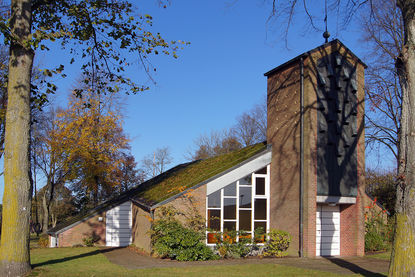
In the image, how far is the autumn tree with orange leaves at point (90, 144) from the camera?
2873cm

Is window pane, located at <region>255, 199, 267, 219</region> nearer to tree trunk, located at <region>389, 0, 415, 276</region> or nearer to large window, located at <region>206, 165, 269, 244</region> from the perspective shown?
large window, located at <region>206, 165, 269, 244</region>

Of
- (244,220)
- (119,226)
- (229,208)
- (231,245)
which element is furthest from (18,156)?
(119,226)

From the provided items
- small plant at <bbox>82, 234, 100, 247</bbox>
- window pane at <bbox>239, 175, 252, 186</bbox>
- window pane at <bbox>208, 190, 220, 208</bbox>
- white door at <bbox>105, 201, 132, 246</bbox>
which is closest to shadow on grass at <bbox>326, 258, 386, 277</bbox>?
window pane at <bbox>239, 175, 252, 186</bbox>

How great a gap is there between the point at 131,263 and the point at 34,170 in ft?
84.4

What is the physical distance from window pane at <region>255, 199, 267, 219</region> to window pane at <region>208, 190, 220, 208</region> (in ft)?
5.90

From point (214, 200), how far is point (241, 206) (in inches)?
47.8

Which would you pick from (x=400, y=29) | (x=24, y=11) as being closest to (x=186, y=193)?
(x=24, y=11)

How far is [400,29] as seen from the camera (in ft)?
75.0

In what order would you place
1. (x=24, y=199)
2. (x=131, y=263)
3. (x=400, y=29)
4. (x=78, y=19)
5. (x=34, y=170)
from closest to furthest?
1. (x=24, y=199)
2. (x=78, y=19)
3. (x=131, y=263)
4. (x=400, y=29)
5. (x=34, y=170)

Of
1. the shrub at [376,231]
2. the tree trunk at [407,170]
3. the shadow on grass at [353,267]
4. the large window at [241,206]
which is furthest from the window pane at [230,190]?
the tree trunk at [407,170]

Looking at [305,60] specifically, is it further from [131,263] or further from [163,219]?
[131,263]

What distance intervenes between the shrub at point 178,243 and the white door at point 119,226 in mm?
7068

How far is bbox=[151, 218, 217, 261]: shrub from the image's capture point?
14.3m

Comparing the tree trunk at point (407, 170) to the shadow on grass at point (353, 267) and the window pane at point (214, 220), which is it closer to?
the shadow on grass at point (353, 267)
